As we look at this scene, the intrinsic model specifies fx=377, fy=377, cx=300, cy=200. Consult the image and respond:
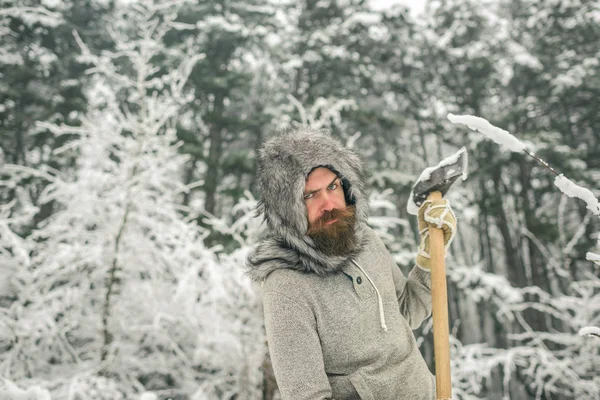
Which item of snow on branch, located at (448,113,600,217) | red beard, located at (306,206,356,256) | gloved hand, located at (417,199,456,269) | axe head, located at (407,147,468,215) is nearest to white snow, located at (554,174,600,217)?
snow on branch, located at (448,113,600,217)

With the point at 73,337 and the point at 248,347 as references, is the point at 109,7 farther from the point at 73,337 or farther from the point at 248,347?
the point at 248,347

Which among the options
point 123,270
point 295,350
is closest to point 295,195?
point 295,350

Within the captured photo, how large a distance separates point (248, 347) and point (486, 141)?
7959 mm

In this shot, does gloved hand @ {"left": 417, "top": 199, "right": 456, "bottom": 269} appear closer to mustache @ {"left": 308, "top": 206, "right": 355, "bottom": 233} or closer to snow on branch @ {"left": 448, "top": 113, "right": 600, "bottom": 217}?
mustache @ {"left": 308, "top": 206, "right": 355, "bottom": 233}

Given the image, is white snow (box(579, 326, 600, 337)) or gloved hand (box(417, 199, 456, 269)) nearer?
white snow (box(579, 326, 600, 337))

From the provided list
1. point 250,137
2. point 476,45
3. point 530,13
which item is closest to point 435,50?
point 476,45

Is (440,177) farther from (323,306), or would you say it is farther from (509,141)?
(323,306)

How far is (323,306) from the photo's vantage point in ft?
4.72

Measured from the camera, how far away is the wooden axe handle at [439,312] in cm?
156

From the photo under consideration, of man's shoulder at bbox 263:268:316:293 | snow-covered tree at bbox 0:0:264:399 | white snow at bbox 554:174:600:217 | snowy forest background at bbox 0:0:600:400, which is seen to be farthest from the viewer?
snowy forest background at bbox 0:0:600:400

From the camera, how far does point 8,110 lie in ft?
31.1

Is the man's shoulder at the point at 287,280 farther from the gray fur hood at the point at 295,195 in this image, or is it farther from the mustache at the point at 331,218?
the mustache at the point at 331,218

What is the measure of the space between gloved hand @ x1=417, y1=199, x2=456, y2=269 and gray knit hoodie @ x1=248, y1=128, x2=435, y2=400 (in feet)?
0.65

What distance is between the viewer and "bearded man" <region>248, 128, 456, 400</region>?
4.40ft
